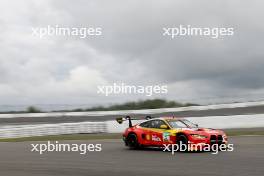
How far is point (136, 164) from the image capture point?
1175 centimetres

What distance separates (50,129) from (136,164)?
60.9 ft

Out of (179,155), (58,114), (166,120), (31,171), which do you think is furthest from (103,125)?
(31,171)

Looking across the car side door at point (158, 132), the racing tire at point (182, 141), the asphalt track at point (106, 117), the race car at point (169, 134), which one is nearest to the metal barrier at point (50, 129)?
the asphalt track at point (106, 117)

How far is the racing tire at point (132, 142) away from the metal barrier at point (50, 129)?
524 inches

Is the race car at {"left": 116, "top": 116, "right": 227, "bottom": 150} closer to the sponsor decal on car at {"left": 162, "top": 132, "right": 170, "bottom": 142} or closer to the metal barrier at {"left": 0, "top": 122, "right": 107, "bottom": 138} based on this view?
the sponsor decal on car at {"left": 162, "top": 132, "right": 170, "bottom": 142}

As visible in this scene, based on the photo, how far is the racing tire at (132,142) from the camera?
16.6 m

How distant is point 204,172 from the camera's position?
9812mm

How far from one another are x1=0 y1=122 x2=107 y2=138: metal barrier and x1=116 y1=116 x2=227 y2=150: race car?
522 inches

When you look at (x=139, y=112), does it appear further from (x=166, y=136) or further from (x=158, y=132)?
(x=166, y=136)

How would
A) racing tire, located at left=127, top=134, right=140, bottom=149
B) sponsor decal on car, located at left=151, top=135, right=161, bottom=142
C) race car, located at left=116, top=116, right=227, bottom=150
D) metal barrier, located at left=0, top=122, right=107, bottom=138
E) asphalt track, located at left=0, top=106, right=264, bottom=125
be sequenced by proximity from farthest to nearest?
asphalt track, located at left=0, top=106, right=264, bottom=125, metal barrier, located at left=0, top=122, right=107, bottom=138, racing tire, located at left=127, top=134, right=140, bottom=149, sponsor decal on car, located at left=151, top=135, right=161, bottom=142, race car, located at left=116, top=116, right=227, bottom=150

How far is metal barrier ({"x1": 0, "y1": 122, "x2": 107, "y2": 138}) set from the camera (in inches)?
1136

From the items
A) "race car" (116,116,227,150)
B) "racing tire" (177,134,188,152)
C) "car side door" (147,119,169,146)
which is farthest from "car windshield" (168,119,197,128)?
"racing tire" (177,134,188,152)

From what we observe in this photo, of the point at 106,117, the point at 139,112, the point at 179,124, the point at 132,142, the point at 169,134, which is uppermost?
the point at 139,112

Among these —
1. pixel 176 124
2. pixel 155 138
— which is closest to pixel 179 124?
pixel 176 124
